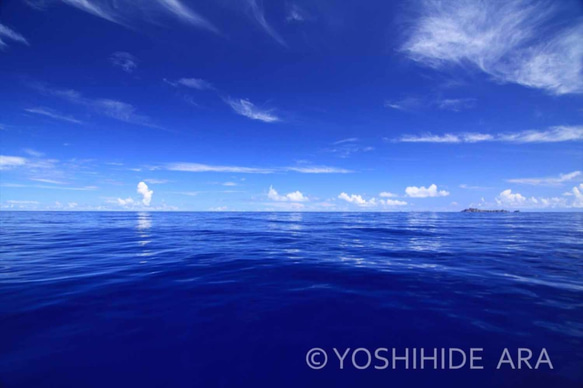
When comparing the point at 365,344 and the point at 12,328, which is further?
the point at 12,328

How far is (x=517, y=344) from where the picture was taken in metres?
4.79

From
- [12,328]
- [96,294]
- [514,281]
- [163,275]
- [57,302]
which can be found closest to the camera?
[12,328]

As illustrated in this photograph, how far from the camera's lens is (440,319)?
5.70 meters

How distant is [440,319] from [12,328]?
10747 mm

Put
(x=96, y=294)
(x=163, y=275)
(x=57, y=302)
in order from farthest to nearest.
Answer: (x=163, y=275) → (x=96, y=294) → (x=57, y=302)

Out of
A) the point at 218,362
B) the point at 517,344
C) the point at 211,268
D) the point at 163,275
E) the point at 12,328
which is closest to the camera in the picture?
the point at 218,362

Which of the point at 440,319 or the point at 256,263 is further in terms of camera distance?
the point at 256,263

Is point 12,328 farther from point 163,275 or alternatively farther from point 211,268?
point 211,268

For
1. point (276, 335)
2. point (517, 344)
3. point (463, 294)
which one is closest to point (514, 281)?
point (463, 294)

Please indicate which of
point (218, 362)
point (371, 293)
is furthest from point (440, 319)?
point (218, 362)

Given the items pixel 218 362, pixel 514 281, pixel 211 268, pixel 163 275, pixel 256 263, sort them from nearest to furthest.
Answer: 1. pixel 218 362
2. pixel 514 281
3. pixel 163 275
4. pixel 211 268
5. pixel 256 263

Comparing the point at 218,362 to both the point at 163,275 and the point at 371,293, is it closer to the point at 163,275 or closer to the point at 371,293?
the point at 371,293

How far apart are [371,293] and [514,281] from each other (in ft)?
18.7

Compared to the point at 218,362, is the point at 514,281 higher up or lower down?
higher up
